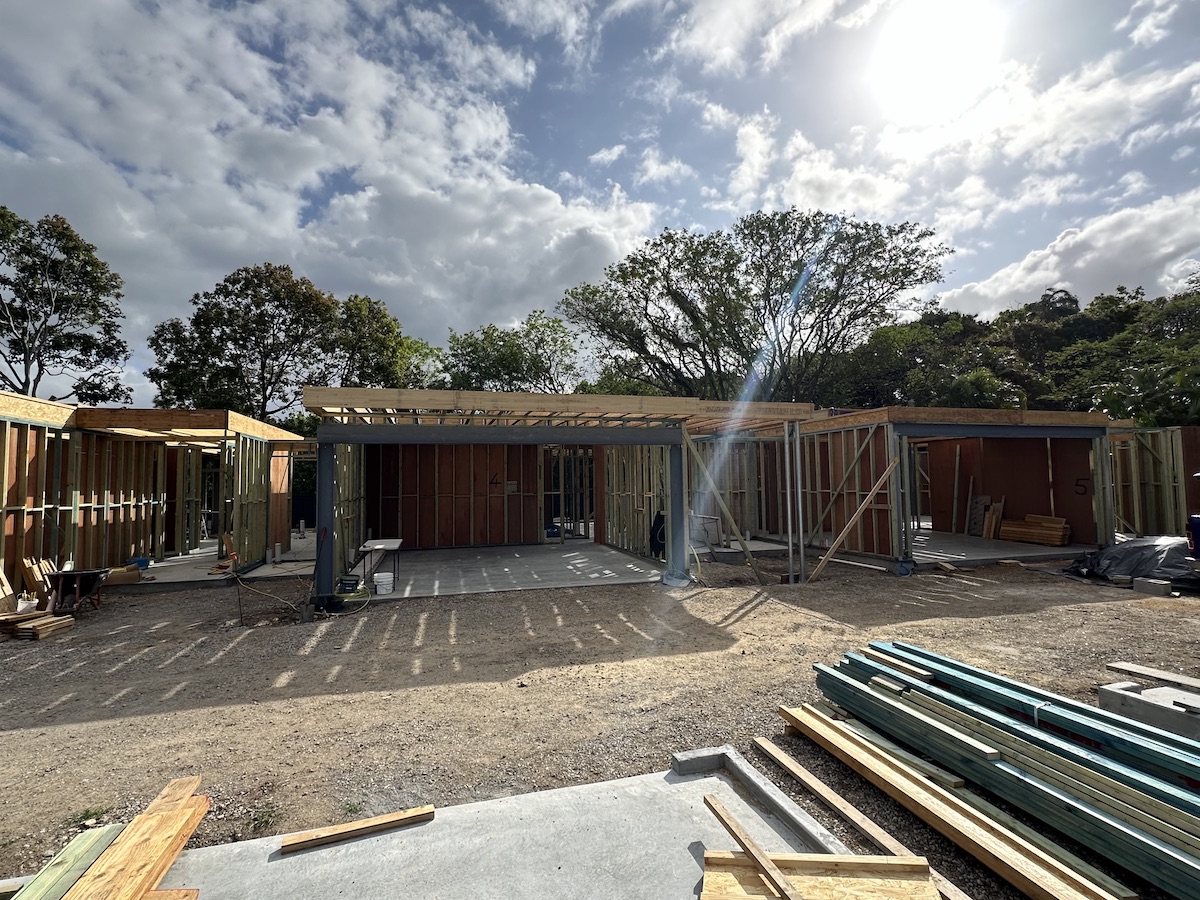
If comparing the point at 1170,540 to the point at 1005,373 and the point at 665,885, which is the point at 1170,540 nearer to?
the point at 665,885

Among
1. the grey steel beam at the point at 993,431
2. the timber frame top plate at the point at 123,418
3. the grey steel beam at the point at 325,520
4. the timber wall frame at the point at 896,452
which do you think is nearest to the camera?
the grey steel beam at the point at 325,520

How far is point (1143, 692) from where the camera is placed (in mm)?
4629

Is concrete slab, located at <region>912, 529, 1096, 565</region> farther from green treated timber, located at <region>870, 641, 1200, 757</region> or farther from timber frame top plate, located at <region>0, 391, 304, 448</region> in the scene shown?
timber frame top plate, located at <region>0, 391, 304, 448</region>

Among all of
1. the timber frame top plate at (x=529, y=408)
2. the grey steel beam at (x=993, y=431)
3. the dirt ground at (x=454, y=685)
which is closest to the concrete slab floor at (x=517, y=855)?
the dirt ground at (x=454, y=685)

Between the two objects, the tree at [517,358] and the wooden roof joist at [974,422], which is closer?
the wooden roof joist at [974,422]

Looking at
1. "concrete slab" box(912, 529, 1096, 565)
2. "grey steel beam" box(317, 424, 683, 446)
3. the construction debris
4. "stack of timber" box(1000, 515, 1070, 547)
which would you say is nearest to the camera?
the construction debris

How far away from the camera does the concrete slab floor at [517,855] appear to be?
2.66 metres

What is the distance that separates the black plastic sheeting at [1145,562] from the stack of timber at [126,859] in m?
12.6

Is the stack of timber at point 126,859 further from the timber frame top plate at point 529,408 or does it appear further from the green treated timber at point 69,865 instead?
the timber frame top plate at point 529,408

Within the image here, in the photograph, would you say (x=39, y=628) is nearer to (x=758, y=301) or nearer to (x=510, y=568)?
(x=510, y=568)

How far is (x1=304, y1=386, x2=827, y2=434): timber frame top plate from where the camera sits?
7723mm

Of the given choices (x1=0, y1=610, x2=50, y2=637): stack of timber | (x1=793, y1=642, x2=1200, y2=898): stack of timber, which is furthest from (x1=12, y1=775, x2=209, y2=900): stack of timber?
(x1=0, y1=610, x2=50, y2=637): stack of timber

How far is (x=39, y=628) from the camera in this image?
7176 mm

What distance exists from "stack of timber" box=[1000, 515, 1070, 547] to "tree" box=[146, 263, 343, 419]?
73.2 ft
